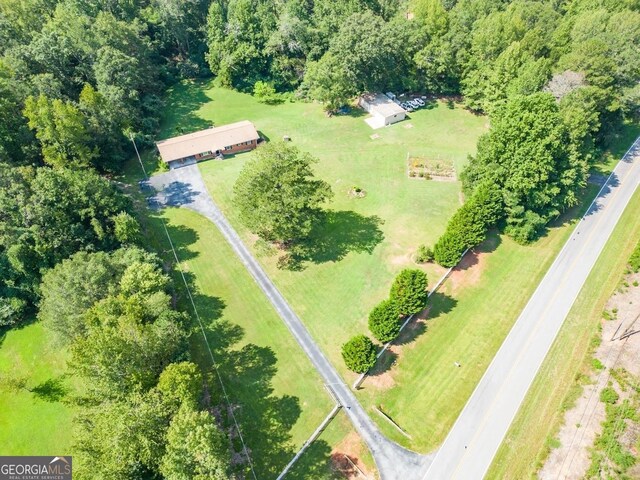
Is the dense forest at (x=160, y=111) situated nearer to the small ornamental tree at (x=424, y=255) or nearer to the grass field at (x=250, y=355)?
the small ornamental tree at (x=424, y=255)

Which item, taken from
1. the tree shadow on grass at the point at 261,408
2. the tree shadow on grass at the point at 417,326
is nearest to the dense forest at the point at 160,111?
the tree shadow on grass at the point at 417,326

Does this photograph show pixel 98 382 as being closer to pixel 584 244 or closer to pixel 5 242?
pixel 5 242

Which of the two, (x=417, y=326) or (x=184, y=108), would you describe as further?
(x=184, y=108)

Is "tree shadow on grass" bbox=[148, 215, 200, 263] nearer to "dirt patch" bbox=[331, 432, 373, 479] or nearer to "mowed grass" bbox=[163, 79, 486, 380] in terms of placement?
"mowed grass" bbox=[163, 79, 486, 380]

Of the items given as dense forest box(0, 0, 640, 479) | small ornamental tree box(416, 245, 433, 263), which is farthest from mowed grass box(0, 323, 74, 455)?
small ornamental tree box(416, 245, 433, 263)

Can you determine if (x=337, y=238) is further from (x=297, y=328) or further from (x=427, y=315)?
(x=427, y=315)

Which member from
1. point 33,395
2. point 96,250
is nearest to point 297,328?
point 96,250

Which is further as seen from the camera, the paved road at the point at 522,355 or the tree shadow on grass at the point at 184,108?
the tree shadow on grass at the point at 184,108
